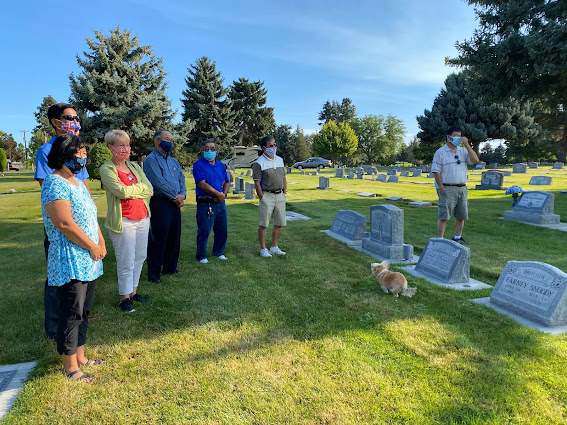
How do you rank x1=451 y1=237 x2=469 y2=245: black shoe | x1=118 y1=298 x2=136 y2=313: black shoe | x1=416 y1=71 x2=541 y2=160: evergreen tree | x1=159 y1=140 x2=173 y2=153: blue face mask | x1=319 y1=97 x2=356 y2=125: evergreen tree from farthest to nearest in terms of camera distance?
x1=319 y1=97 x2=356 y2=125: evergreen tree < x1=416 y1=71 x2=541 y2=160: evergreen tree < x1=451 y1=237 x2=469 y2=245: black shoe < x1=159 y1=140 x2=173 y2=153: blue face mask < x1=118 y1=298 x2=136 y2=313: black shoe

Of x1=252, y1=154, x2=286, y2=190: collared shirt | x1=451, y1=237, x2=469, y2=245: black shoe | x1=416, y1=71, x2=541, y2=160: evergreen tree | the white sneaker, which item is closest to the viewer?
x1=252, y1=154, x2=286, y2=190: collared shirt

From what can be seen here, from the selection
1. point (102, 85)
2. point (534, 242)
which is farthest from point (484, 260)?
point (102, 85)

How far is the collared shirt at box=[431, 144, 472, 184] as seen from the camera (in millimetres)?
6227

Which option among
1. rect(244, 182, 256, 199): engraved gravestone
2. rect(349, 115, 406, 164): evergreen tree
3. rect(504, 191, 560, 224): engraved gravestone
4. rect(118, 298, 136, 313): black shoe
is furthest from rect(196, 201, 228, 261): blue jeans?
rect(349, 115, 406, 164): evergreen tree

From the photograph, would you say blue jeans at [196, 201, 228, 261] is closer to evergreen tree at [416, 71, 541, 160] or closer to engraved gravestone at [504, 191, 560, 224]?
engraved gravestone at [504, 191, 560, 224]

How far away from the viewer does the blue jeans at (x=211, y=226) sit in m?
5.50

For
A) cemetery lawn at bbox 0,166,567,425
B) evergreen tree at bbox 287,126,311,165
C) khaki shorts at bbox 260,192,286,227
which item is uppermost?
evergreen tree at bbox 287,126,311,165

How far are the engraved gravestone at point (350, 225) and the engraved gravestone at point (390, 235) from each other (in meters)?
0.79

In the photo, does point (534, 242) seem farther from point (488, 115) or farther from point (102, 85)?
point (488, 115)

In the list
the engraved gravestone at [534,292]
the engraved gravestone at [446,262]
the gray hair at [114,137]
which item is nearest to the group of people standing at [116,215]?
the gray hair at [114,137]

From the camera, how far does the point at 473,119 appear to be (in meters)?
39.5

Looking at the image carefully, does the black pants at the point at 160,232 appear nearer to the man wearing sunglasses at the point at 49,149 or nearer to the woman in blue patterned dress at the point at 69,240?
the man wearing sunglasses at the point at 49,149

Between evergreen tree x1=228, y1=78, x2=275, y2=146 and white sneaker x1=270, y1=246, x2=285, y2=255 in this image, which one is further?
evergreen tree x1=228, y1=78, x2=275, y2=146

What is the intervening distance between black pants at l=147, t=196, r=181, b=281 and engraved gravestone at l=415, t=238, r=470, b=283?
339cm
